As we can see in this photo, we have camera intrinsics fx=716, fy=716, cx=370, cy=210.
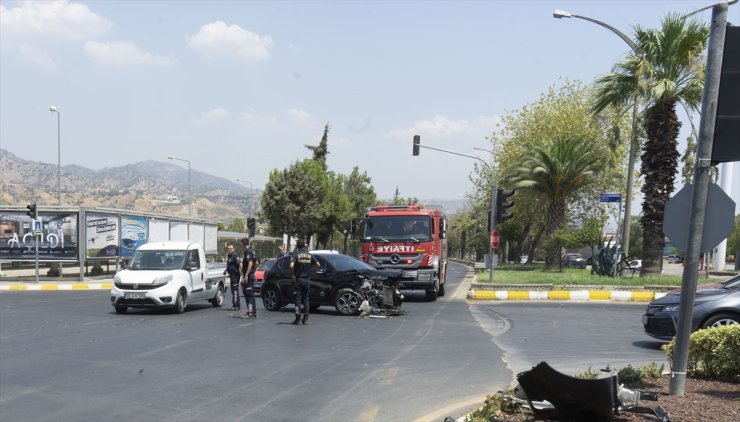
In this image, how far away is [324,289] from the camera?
18.1 m

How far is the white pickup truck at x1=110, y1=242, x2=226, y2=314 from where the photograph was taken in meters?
17.7

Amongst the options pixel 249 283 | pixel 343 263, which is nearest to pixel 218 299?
pixel 249 283

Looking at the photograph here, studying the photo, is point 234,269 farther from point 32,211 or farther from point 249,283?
point 32,211

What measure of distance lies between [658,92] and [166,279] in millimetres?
16718

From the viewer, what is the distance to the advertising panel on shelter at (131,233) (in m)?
34.7

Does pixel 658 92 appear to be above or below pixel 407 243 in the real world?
above

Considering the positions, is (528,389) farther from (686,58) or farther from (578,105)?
(578,105)

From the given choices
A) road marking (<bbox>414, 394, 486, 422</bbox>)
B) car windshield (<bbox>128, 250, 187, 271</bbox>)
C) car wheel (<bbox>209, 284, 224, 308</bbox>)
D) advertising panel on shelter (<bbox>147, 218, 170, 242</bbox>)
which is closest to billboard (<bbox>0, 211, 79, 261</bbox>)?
advertising panel on shelter (<bbox>147, 218, 170, 242</bbox>)

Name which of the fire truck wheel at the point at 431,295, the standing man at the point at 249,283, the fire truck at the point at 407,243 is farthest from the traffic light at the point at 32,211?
the fire truck wheel at the point at 431,295

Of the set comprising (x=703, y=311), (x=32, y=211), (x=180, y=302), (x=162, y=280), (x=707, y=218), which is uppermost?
(x=707, y=218)

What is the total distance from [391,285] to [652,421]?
11821 mm

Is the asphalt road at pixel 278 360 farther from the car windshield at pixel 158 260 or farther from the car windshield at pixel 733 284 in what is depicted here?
the car windshield at pixel 733 284

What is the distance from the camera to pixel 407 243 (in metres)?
22.5

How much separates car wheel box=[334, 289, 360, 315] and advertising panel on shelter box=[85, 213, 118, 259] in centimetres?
1932
